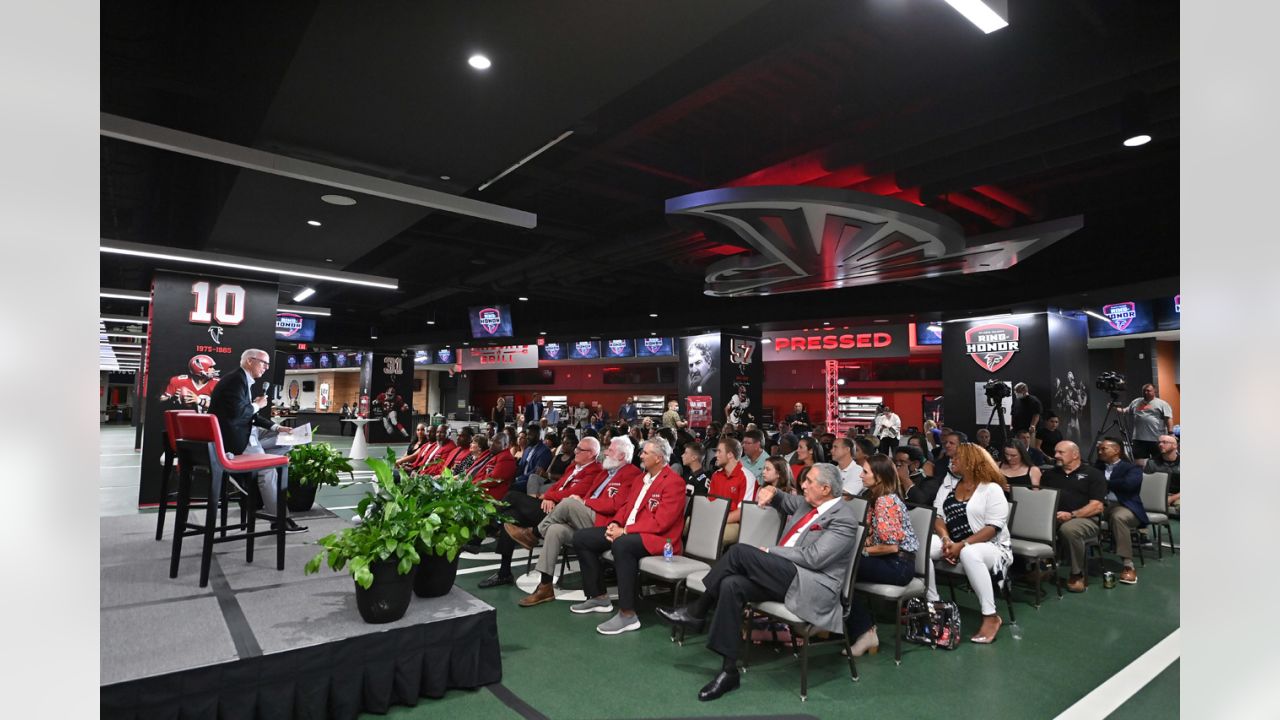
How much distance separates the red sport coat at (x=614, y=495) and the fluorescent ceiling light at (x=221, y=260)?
502 centimetres

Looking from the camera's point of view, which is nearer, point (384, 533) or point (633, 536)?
point (384, 533)

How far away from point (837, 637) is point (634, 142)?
4.47 m

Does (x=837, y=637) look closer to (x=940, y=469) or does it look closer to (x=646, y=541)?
(x=646, y=541)

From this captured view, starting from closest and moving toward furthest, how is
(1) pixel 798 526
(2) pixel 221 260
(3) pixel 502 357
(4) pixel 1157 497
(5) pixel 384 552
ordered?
1. (5) pixel 384 552
2. (1) pixel 798 526
3. (4) pixel 1157 497
4. (2) pixel 221 260
5. (3) pixel 502 357

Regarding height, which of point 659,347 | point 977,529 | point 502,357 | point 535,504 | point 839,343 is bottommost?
point 535,504

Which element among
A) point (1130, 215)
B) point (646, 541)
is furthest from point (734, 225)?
point (1130, 215)

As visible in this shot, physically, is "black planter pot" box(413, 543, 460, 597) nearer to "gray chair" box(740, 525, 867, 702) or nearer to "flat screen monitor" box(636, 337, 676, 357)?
"gray chair" box(740, 525, 867, 702)

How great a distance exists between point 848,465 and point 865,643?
2.23 m

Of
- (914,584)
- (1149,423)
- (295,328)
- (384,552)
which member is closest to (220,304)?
(384,552)

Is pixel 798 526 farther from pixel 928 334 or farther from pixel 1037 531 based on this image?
pixel 928 334

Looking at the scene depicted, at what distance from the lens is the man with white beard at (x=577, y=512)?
16.3 ft

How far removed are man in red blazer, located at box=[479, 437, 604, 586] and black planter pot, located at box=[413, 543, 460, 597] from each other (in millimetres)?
1747

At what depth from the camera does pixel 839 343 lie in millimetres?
17609
